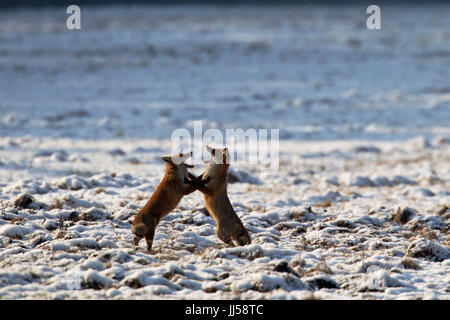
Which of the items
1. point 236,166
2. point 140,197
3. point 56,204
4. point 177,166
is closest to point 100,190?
point 140,197

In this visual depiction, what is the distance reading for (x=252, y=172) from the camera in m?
14.1

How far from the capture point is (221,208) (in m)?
7.57

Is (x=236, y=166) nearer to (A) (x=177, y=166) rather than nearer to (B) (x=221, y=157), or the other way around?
(B) (x=221, y=157)

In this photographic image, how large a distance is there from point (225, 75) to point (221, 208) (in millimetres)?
22539

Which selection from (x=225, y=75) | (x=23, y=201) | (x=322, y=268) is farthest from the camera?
(x=225, y=75)

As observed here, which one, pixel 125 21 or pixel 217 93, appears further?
pixel 125 21

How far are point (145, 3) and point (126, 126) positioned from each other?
179 feet

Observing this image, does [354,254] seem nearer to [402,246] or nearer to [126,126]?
[402,246]

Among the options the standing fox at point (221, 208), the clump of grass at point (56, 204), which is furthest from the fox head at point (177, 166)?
the clump of grass at point (56, 204)

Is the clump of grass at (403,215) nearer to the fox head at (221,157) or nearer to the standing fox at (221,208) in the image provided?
the standing fox at (221,208)

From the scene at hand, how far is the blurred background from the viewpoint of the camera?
20156mm

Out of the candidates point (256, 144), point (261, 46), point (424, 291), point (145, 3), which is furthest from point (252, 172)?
point (145, 3)

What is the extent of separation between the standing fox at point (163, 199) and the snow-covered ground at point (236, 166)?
304mm

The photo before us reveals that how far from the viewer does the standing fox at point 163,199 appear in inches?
283
